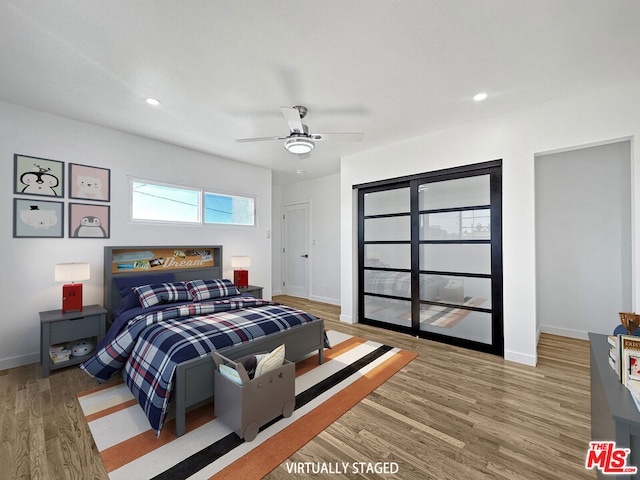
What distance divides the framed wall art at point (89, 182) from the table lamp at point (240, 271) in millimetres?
1852

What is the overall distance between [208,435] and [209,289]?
1.91 metres

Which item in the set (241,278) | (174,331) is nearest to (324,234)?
(241,278)

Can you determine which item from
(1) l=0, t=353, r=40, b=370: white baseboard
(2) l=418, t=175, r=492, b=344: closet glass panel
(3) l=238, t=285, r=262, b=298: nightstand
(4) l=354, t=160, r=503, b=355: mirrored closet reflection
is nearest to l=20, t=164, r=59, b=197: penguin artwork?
(1) l=0, t=353, r=40, b=370: white baseboard

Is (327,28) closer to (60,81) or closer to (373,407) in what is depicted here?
(60,81)

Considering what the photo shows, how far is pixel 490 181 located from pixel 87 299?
16.3ft

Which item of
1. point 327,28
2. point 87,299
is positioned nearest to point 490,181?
point 327,28

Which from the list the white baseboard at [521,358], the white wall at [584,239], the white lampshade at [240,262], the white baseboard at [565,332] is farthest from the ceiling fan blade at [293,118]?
the white baseboard at [565,332]

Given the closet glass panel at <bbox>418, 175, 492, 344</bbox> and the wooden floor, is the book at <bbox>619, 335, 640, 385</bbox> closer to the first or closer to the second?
the wooden floor

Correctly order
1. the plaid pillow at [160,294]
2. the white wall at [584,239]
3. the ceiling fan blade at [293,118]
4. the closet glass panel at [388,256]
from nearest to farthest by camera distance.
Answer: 1. the ceiling fan blade at [293,118]
2. the plaid pillow at [160,294]
3. the white wall at [584,239]
4. the closet glass panel at [388,256]

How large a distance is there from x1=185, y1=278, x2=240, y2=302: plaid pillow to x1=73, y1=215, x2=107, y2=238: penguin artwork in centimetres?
121

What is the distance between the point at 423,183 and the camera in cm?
388

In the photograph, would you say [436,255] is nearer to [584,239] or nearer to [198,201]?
[584,239]

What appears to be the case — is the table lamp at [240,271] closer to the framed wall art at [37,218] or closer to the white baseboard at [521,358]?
the framed wall art at [37,218]

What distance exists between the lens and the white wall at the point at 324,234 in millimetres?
5945
